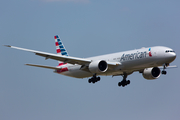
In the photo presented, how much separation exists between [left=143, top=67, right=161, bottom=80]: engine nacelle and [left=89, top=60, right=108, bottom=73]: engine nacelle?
24.1 feet

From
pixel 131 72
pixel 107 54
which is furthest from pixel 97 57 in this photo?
pixel 131 72

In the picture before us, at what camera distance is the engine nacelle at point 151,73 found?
51.7 metres

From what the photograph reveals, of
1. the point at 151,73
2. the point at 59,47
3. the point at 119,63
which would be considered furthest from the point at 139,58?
the point at 59,47

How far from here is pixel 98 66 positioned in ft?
155

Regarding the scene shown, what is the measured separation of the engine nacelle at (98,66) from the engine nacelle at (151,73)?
7.34 metres

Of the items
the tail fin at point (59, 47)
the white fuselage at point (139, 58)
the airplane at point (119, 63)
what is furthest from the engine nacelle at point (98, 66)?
the tail fin at point (59, 47)

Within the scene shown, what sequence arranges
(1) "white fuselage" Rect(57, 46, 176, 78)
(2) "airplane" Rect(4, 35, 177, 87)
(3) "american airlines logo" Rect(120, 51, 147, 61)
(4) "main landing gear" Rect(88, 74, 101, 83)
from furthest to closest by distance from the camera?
1. (4) "main landing gear" Rect(88, 74, 101, 83)
2. (3) "american airlines logo" Rect(120, 51, 147, 61)
3. (2) "airplane" Rect(4, 35, 177, 87)
4. (1) "white fuselage" Rect(57, 46, 176, 78)

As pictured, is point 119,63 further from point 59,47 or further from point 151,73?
point 59,47

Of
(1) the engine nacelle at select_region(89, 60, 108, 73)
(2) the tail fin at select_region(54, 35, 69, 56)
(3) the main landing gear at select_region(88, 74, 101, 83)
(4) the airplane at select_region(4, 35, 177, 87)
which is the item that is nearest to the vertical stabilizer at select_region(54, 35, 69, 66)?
(2) the tail fin at select_region(54, 35, 69, 56)

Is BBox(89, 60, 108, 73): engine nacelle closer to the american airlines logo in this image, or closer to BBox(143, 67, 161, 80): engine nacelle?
the american airlines logo

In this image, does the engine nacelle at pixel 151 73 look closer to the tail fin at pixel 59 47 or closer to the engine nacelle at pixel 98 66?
the engine nacelle at pixel 98 66

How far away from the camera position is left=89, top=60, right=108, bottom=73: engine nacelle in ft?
155

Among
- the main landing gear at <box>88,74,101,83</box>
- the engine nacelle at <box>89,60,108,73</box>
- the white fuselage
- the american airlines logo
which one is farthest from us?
the main landing gear at <box>88,74,101,83</box>

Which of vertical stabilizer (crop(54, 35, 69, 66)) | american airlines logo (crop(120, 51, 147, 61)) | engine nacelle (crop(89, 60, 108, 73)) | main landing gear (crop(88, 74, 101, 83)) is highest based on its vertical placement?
vertical stabilizer (crop(54, 35, 69, 66))
